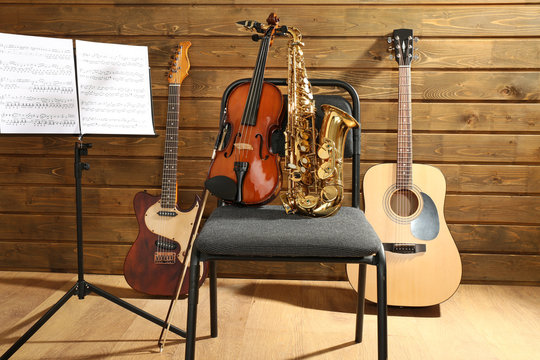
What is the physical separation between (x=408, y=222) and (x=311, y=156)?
2.25 feet

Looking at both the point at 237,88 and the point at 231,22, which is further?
the point at 231,22

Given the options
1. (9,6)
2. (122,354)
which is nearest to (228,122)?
(122,354)

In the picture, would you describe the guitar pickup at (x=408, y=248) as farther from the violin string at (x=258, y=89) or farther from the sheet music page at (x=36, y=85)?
the sheet music page at (x=36, y=85)

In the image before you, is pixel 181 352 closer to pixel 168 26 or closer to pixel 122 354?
pixel 122 354

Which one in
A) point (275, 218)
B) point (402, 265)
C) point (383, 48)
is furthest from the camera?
point (383, 48)

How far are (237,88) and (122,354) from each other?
3.32ft

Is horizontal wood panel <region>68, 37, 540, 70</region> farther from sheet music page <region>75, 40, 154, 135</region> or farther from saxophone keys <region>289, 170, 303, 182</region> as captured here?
saxophone keys <region>289, 170, 303, 182</region>

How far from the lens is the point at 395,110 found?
79.4 inches

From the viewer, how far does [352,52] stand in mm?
1988

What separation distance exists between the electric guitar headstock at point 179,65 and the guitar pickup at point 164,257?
761mm

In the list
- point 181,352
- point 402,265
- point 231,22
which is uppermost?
point 231,22

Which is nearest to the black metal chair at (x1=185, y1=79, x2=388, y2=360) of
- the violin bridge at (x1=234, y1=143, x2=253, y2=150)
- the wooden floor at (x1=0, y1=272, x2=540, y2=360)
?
the violin bridge at (x1=234, y1=143, x2=253, y2=150)

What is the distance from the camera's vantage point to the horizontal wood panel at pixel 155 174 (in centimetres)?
202

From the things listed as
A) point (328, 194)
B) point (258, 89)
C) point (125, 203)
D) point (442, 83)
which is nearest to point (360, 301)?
point (328, 194)
